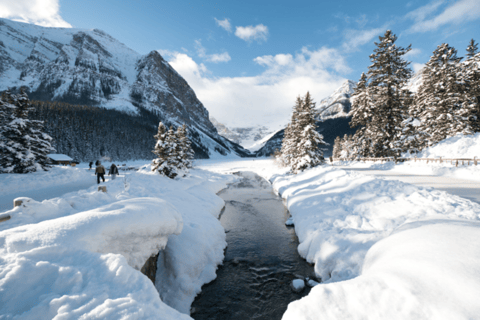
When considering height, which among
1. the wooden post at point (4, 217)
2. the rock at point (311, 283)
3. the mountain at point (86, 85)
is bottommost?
the rock at point (311, 283)

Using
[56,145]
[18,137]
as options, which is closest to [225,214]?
[18,137]

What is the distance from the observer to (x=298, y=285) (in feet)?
22.3

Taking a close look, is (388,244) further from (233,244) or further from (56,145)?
(56,145)

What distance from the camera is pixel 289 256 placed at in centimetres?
884

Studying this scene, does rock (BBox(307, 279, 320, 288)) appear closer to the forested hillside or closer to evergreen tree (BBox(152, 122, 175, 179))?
evergreen tree (BBox(152, 122, 175, 179))

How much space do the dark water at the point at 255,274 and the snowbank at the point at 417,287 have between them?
3.23 metres

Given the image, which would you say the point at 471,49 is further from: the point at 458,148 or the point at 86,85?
the point at 86,85

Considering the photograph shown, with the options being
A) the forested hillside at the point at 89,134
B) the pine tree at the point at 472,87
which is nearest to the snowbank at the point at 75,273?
the pine tree at the point at 472,87

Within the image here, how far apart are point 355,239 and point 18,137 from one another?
90.5 ft

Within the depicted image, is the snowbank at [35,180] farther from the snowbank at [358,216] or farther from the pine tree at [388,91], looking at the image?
the pine tree at [388,91]

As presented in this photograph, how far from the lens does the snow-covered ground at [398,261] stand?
9.02 ft

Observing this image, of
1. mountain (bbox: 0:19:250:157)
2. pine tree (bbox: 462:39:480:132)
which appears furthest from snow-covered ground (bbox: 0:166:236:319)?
mountain (bbox: 0:19:250:157)

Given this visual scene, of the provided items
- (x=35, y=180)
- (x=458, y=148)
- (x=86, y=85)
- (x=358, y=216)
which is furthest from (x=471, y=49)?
(x=86, y=85)

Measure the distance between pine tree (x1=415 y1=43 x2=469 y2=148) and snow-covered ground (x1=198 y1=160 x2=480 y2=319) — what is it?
22085mm
